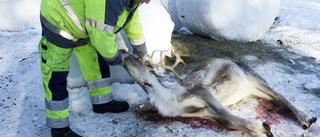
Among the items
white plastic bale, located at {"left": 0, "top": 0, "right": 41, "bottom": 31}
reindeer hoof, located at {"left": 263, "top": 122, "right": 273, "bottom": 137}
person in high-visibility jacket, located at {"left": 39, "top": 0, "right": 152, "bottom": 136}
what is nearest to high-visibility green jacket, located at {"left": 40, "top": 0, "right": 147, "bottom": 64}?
person in high-visibility jacket, located at {"left": 39, "top": 0, "right": 152, "bottom": 136}

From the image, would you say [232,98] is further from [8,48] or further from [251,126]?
[8,48]

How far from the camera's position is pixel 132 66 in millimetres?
2234

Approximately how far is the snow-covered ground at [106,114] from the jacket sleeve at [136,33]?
658 mm

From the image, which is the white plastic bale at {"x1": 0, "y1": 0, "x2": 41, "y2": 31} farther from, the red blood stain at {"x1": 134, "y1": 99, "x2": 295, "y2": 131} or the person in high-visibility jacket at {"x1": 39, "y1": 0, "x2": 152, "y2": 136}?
the red blood stain at {"x1": 134, "y1": 99, "x2": 295, "y2": 131}

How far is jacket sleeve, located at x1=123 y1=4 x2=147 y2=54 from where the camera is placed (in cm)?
→ 229

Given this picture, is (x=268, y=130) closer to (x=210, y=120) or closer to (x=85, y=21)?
(x=210, y=120)

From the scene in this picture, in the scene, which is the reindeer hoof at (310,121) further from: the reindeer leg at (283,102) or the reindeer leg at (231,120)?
the reindeer leg at (231,120)

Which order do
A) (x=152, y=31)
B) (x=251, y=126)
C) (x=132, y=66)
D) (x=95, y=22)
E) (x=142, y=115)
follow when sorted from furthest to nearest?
(x=152, y=31) → (x=142, y=115) → (x=132, y=66) → (x=251, y=126) → (x=95, y=22)

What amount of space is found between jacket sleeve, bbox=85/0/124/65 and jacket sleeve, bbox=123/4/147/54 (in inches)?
20.1

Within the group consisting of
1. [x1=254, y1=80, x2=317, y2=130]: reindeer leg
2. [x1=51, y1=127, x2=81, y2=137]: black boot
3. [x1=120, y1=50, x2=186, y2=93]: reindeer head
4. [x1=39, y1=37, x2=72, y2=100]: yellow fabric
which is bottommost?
[x1=51, y1=127, x2=81, y2=137]: black boot

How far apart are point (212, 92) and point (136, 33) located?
3.47ft

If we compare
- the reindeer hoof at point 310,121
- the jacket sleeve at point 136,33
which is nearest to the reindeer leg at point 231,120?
the reindeer hoof at point 310,121

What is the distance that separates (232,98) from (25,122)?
229 cm

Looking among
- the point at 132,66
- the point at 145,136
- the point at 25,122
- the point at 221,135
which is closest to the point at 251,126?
the point at 221,135
